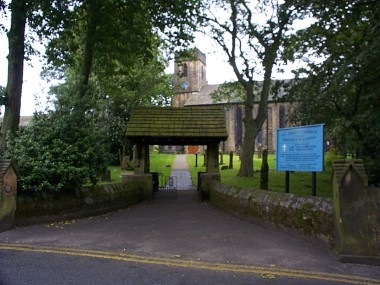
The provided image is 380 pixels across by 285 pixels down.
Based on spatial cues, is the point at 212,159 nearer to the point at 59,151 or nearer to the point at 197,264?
the point at 59,151

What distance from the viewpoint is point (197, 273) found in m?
5.61

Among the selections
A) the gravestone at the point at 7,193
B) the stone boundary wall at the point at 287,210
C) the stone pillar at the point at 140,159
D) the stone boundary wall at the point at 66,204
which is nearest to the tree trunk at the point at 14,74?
the stone boundary wall at the point at 66,204

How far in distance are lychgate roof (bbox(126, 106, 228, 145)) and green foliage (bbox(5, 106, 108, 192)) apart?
3.55m

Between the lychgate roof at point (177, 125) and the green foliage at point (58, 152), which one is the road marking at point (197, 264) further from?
the lychgate roof at point (177, 125)

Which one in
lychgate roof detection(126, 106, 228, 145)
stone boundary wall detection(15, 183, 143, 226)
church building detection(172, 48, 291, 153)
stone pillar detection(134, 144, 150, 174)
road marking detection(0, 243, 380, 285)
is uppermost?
church building detection(172, 48, 291, 153)

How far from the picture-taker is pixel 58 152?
10125 millimetres

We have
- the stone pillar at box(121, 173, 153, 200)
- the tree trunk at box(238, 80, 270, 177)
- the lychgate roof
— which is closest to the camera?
the lychgate roof

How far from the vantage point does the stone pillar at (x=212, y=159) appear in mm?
15750

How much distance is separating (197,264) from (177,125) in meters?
10.0

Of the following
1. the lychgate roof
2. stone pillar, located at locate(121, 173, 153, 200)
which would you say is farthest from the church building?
stone pillar, located at locate(121, 173, 153, 200)

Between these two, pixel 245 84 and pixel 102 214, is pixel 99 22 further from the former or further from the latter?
pixel 245 84

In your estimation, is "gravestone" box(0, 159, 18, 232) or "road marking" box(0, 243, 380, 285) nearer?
"road marking" box(0, 243, 380, 285)

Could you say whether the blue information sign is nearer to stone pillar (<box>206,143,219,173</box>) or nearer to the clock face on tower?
stone pillar (<box>206,143,219,173</box>)

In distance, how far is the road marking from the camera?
5.54 metres
